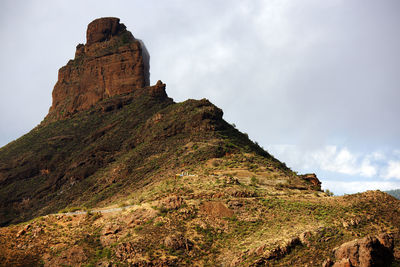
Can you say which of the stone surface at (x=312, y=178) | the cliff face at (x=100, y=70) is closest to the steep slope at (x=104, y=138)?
the cliff face at (x=100, y=70)

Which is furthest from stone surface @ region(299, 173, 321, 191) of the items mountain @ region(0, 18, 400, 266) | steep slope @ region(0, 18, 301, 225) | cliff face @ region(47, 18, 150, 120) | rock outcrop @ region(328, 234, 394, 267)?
cliff face @ region(47, 18, 150, 120)

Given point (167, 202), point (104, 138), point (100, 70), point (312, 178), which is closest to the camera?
point (167, 202)

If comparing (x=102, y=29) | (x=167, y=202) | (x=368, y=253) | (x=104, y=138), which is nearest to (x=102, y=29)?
(x=102, y=29)

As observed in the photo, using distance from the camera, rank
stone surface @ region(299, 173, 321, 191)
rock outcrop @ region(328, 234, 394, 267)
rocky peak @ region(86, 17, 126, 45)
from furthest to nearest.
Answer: rocky peak @ region(86, 17, 126, 45) → stone surface @ region(299, 173, 321, 191) → rock outcrop @ region(328, 234, 394, 267)

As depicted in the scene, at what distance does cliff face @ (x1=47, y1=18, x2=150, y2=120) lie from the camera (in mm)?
110375

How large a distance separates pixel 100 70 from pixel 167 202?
76.3m

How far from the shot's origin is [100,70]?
375 feet

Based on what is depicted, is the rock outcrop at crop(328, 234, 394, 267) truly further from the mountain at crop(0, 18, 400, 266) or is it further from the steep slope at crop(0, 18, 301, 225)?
the steep slope at crop(0, 18, 301, 225)

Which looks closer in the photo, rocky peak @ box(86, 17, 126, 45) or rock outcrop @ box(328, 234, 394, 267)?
rock outcrop @ box(328, 234, 394, 267)

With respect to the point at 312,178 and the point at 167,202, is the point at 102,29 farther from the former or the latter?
the point at 167,202

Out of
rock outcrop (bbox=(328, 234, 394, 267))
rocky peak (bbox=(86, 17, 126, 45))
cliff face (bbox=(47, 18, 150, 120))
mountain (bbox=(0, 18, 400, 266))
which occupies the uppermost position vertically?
rocky peak (bbox=(86, 17, 126, 45))

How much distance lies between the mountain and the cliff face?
7331 mm

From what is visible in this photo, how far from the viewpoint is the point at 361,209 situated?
131 feet

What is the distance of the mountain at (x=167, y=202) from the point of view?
36281 millimetres
